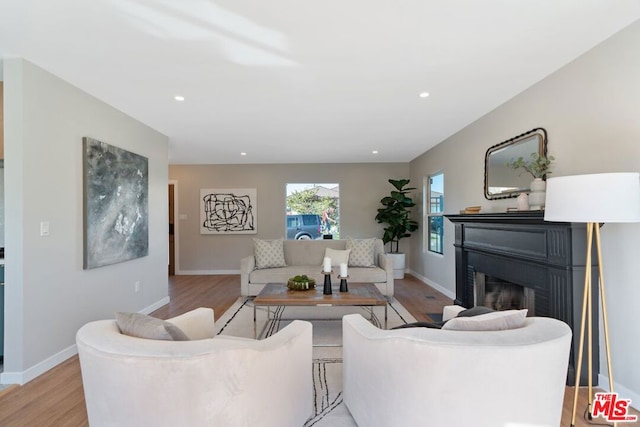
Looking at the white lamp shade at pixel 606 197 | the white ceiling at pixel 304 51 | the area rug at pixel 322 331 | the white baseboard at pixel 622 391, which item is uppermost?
the white ceiling at pixel 304 51

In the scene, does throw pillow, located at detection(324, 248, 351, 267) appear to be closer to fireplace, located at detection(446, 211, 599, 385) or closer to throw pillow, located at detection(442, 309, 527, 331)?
fireplace, located at detection(446, 211, 599, 385)

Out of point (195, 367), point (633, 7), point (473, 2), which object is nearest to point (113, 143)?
point (195, 367)

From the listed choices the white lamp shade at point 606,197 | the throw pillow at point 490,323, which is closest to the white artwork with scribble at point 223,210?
the throw pillow at point 490,323

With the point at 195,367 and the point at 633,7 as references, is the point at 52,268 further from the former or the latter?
the point at 633,7

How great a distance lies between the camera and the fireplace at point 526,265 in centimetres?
224

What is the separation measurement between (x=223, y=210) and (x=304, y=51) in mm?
5229

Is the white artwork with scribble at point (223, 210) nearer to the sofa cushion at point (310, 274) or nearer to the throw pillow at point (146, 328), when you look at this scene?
the sofa cushion at point (310, 274)

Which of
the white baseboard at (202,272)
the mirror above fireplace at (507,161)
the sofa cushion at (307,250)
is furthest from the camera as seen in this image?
the white baseboard at (202,272)

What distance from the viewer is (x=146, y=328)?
1.42 meters

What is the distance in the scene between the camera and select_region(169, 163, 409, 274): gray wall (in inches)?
275

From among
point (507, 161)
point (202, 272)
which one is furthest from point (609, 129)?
point (202, 272)

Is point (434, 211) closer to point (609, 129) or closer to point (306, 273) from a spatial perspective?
point (306, 273)

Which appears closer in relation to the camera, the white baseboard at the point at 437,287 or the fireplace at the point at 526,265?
the fireplace at the point at 526,265

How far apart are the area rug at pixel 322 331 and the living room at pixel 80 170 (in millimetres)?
1241
